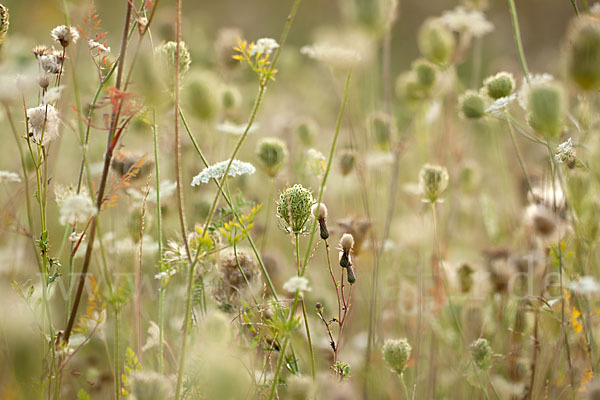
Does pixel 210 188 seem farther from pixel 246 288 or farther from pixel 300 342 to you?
pixel 246 288

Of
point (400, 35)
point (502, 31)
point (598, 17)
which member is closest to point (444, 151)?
point (598, 17)

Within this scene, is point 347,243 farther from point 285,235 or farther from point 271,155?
point 285,235

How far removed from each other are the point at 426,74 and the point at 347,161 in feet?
1.34

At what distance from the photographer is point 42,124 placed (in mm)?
821

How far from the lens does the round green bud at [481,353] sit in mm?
1027

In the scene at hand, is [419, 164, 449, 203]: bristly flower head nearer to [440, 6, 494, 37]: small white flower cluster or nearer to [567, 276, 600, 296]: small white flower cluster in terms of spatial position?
[567, 276, 600, 296]: small white flower cluster

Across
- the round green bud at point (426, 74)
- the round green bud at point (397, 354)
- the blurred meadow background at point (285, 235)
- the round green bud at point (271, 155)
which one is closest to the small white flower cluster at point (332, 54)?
the blurred meadow background at point (285, 235)

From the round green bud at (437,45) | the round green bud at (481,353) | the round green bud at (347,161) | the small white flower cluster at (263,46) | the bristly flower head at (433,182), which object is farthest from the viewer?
the round green bud at (437,45)

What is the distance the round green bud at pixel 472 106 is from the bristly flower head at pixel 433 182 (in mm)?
178

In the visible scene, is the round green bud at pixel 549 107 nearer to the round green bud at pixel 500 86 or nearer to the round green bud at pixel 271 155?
the round green bud at pixel 500 86

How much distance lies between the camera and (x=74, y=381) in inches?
53.6

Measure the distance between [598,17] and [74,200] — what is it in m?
0.76

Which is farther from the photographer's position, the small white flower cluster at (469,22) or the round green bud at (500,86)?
the small white flower cluster at (469,22)

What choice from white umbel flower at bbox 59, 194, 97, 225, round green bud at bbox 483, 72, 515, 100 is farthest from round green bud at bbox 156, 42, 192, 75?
round green bud at bbox 483, 72, 515, 100
